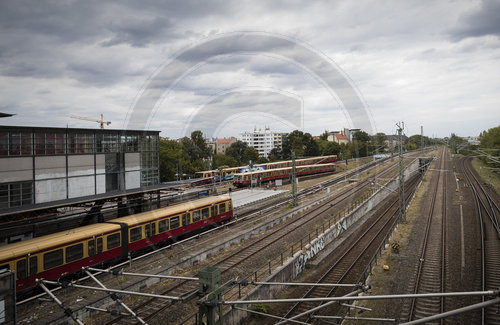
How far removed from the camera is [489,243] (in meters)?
21.5

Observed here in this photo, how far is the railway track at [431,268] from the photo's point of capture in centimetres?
1344

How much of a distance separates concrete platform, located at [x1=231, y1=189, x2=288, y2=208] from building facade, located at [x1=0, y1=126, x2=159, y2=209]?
10.7m

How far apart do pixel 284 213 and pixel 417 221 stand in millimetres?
12329

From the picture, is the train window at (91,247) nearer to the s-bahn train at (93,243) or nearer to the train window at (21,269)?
the s-bahn train at (93,243)

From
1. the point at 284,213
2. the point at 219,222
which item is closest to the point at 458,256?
the point at 284,213

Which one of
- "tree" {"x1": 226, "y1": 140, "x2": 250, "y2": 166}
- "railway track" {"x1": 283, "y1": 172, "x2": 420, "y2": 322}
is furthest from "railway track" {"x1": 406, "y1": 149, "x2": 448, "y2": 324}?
"tree" {"x1": 226, "y1": 140, "x2": 250, "y2": 166}

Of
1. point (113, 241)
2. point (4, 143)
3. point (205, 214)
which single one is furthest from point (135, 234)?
point (4, 143)

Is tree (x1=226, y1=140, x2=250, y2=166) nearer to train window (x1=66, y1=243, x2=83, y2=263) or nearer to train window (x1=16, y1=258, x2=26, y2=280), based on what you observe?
train window (x1=66, y1=243, x2=83, y2=263)

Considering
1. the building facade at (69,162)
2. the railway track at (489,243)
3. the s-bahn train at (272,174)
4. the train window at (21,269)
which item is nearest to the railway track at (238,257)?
the train window at (21,269)

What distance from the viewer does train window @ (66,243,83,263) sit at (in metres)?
15.2

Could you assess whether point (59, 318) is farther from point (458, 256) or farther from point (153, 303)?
point (458, 256)

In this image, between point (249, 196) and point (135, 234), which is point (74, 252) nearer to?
point (135, 234)

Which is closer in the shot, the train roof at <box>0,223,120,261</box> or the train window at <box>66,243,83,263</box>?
the train roof at <box>0,223,120,261</box>

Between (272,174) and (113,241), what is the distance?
39523 mm
